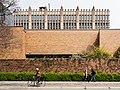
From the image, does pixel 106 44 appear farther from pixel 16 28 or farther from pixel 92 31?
pixel 16 28

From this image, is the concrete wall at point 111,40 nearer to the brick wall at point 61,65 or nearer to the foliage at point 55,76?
the brick wall at point 61,65

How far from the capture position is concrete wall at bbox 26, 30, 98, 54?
54.0 meters

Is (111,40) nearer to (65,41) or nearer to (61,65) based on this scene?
(65,41)

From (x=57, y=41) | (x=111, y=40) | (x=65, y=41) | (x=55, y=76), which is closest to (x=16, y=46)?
(x=57, y=41)

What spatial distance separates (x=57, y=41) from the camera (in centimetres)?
5438

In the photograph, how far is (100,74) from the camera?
35.5 meters

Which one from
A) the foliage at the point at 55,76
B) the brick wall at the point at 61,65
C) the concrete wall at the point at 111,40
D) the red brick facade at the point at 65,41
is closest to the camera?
the foliage at the point at 55,76

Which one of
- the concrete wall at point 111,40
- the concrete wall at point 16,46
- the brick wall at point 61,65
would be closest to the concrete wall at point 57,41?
the concrete wall at point 111,40

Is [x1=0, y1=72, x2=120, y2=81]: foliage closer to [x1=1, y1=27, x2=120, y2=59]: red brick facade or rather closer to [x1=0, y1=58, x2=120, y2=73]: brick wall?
[x1=0, y1=58, x2=120, y2=73]: brick wall

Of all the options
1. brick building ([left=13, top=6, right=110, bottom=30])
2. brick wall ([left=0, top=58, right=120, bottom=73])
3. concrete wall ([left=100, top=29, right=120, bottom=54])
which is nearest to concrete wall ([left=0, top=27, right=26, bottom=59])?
brick wall ([left=0, top=58, right=120, bottom=73])

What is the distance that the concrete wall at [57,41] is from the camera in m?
54.0

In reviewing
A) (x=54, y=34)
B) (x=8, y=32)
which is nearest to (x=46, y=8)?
(x=54, y=34)

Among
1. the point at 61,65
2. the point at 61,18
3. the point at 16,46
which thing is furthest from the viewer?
the point at 61,18

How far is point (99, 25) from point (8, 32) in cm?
6166
